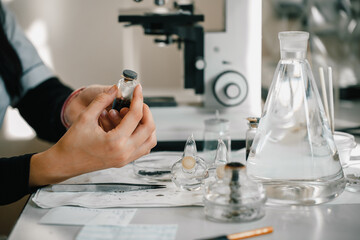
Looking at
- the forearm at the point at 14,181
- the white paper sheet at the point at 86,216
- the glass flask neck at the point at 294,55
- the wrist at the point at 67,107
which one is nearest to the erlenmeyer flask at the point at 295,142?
the glass flask neck at the point at 294,55

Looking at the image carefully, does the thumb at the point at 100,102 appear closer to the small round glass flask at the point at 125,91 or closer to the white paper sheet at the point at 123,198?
the small round glass flask at the point at 125,91

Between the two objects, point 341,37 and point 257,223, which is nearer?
point 257,223

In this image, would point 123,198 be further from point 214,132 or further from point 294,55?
point 214,132

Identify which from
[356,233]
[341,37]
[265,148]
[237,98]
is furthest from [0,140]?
[341,37]

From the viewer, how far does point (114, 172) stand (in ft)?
2.99

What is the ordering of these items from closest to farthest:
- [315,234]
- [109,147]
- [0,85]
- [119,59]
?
1. [315,234]
2. [109,147]
3. [0,85]
4. [119,59]

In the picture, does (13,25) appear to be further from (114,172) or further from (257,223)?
(257,223)

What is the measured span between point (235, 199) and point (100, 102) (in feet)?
0.91

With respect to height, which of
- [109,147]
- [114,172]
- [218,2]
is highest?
[218,2]

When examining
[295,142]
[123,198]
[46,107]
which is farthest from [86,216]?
[46,107]

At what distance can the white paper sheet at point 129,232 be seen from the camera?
57cm

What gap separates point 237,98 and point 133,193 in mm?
745

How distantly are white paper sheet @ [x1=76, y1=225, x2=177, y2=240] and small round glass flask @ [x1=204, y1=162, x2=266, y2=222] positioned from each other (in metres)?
0.07

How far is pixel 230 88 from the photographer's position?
1.41m
